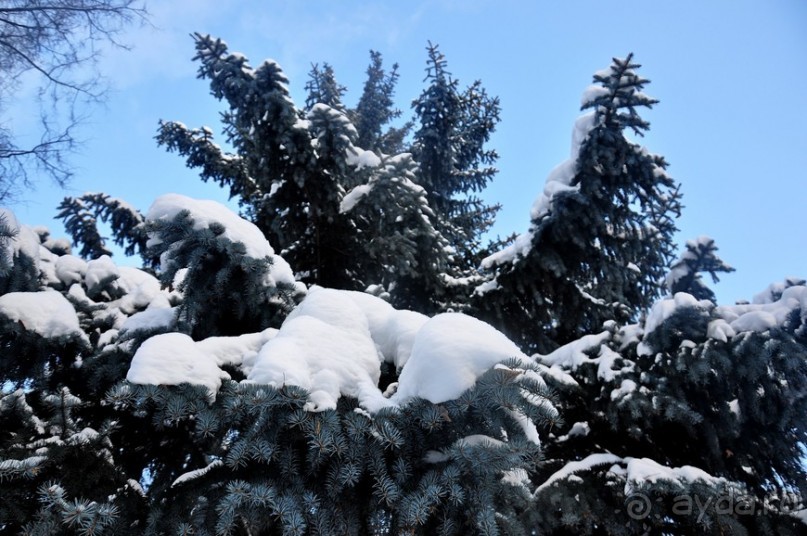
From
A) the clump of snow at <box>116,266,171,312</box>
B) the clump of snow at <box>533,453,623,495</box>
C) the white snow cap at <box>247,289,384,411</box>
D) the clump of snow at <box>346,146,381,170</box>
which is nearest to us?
the white snow cap at <box>247,289,384,411</box>

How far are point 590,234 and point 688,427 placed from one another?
2.33 meters

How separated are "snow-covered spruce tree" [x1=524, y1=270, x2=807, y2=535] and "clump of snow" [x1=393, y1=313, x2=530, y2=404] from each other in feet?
4.98

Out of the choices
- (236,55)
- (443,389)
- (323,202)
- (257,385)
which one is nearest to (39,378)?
(257,385)

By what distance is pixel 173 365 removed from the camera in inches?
75.6

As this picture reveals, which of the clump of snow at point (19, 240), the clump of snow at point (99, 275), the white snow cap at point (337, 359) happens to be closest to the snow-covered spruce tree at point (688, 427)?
the white snow cap at point (337, 359)

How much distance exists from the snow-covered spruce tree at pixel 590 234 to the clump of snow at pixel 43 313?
149 inches

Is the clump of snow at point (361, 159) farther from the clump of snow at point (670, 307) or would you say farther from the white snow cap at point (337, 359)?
the clump of snow at point (670, 307)

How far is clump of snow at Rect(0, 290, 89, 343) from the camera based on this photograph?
2688mm

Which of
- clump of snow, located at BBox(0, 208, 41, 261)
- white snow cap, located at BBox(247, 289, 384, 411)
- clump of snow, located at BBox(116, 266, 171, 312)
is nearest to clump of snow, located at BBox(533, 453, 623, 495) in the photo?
white snow cap, located at BBox(247, 289, 384, 411)

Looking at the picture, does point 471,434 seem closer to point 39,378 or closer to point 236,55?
point 39,378

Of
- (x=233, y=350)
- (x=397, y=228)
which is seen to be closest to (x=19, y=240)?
(x=233, y=350)

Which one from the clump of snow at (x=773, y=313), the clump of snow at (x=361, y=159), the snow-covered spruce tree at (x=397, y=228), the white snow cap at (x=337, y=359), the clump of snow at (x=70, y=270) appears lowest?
the white snow cap at (x=337, y=359)

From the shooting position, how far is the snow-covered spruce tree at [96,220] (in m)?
6.47

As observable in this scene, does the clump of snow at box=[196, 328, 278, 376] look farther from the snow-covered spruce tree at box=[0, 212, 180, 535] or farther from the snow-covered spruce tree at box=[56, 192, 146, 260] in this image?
the snow-covered spruce tree at box=[56, 192, 146, 260]
